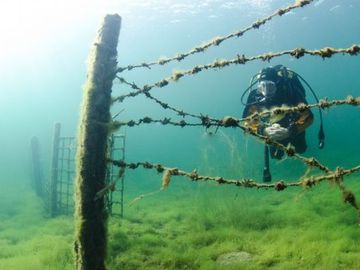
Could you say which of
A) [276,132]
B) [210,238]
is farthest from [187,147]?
[276,132]

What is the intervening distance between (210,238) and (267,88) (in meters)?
5.03

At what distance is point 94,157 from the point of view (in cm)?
316

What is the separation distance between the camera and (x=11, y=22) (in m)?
47.0

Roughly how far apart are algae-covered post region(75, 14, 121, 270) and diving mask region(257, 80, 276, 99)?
2871 millimetres

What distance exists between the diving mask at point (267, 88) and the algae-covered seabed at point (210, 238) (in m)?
1.92

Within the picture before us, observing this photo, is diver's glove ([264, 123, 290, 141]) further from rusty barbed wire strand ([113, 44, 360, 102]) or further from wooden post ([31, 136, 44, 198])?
wooden post ([31, 136, 44, 198])

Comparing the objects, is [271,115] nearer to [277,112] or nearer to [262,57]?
[277,112]

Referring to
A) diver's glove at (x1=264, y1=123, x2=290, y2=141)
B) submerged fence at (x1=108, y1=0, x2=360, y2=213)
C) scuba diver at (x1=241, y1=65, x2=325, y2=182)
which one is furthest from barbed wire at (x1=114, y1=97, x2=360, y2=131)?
scuba diver at (x1=241, y1=65, x2=325, y2=182)

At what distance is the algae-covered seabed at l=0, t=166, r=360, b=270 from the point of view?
24.9ft

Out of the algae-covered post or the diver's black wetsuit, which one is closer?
the algae-covered post

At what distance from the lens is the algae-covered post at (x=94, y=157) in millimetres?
3164

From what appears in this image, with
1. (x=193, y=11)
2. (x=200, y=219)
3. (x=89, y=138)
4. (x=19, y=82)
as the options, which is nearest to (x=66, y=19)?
(x=193, y=11)

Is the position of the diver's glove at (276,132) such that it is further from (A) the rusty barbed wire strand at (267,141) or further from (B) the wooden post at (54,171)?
(B) the wooden post at (54,171)

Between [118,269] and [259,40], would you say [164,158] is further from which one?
[118,269]
